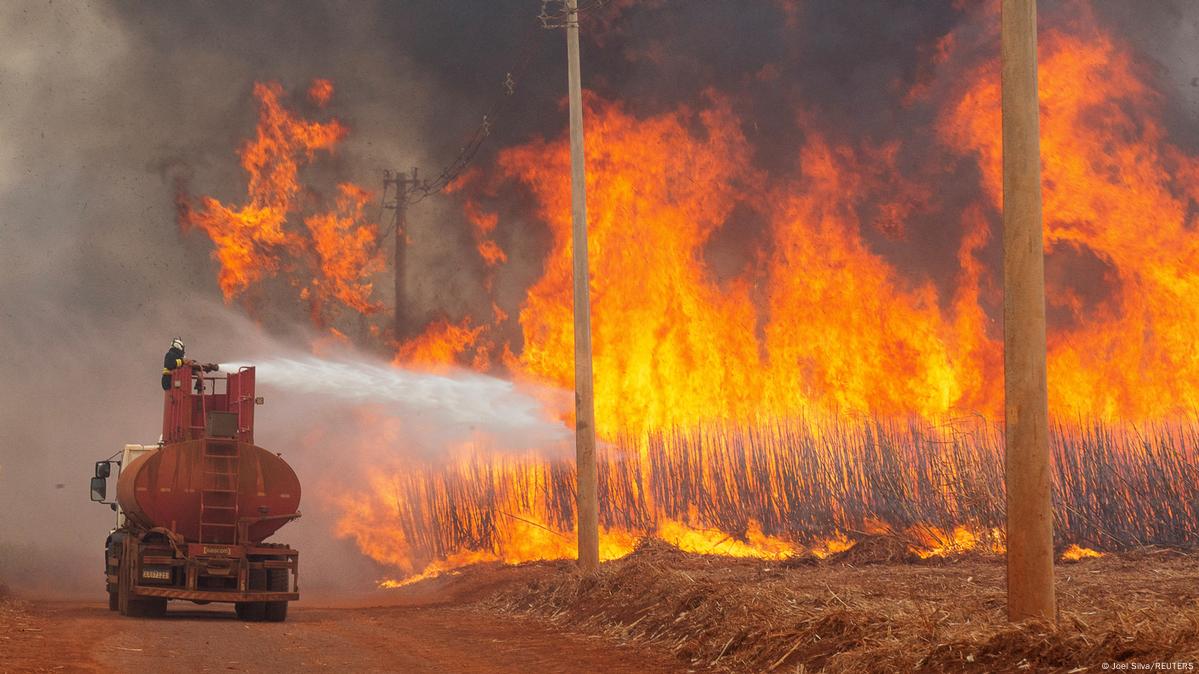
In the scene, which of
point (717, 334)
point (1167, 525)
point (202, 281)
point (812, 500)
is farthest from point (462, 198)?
point (1167, 525)

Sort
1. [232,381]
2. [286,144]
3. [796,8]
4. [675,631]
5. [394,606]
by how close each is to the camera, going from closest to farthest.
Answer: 1. [675,631]
2. [232,381]
3. [394,606]
4. [796,8]
5. [286,144]

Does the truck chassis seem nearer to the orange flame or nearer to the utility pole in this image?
the orange flame

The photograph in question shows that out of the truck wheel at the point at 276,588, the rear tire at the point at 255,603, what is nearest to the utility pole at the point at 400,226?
the rear tire at the point at 255,603

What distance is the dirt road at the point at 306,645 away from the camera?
14195mm

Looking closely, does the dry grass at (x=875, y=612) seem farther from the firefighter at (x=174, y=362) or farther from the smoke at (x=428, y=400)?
the smoke at (x=428, y=400)

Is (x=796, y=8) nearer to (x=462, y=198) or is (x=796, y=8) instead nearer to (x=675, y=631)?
(x=462, y=198)

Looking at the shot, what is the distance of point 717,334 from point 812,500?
7.18 m

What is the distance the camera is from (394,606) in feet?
83.0

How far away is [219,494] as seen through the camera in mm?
21594

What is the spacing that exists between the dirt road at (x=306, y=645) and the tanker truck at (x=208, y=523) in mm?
491

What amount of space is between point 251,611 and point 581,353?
6949 mm

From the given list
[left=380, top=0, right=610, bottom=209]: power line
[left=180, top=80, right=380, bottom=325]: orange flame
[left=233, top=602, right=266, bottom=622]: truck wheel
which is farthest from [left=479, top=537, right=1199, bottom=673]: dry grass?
[left=380, top=0, right=610, bottom=209]: power line

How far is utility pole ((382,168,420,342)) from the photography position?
42.4m

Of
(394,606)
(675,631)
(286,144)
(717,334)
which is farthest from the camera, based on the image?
(286,144)
